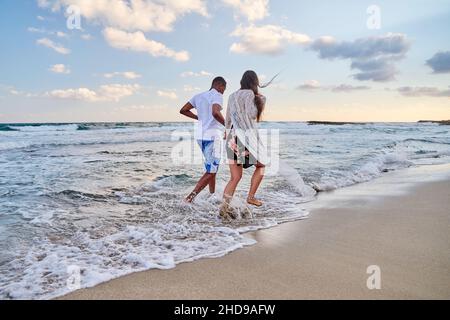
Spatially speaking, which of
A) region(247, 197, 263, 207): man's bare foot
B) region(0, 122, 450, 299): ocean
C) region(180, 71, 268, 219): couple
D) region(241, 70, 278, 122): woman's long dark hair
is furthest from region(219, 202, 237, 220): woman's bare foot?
region(241, 70, 278, 122): woman's long dark hair

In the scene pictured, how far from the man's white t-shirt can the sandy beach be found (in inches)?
72.4

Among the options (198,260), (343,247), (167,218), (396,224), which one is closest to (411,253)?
(343,247)

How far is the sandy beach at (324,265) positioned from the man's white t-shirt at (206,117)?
184cm

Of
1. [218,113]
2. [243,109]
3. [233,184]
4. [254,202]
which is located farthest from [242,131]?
[254,202]

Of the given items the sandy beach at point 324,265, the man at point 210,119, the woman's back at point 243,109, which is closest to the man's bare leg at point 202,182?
the man at point 210,119

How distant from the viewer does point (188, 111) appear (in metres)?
5.60

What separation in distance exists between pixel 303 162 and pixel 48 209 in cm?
769

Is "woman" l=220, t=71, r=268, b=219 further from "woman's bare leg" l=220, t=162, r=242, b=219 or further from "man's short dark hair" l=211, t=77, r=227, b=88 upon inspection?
"man's short dark hair" l=211, t=77, r=227, b=88

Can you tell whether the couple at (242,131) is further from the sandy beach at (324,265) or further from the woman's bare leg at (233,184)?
the sandy beach at (324,265)

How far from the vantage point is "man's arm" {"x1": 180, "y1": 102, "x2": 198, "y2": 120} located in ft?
18.2

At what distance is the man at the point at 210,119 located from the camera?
5246 millimetres

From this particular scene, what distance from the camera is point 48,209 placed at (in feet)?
17.8

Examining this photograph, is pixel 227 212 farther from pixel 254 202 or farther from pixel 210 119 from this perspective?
pixel 210 119

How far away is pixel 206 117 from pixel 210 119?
72 mm
